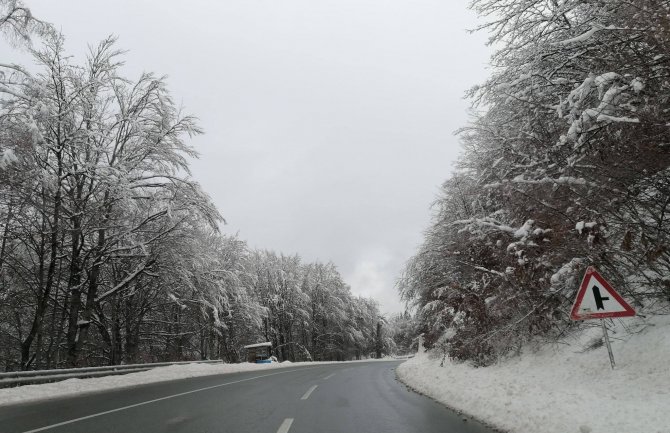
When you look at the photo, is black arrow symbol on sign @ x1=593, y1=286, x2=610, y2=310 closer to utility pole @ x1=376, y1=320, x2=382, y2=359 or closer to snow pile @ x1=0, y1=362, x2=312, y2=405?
snow pile @ x1=0, y1=362, x2=312, y2=405

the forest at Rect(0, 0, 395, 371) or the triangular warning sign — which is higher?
the forest at Rect(0, 0, 395, 371)

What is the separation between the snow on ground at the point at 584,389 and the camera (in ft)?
16.8

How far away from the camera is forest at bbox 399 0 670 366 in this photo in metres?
6.24

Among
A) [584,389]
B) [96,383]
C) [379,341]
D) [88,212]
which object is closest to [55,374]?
[96,383]

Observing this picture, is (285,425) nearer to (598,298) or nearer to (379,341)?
(598,298)

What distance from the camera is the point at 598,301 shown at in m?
6.43

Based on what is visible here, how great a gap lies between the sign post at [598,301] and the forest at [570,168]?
24.8 inches

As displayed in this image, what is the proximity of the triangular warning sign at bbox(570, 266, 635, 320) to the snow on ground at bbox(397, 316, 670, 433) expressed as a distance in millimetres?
844

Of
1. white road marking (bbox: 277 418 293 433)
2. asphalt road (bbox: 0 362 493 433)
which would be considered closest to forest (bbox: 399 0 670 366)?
asphalt road (bbox: 0 362 493 433)

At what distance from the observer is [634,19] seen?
6.23 m

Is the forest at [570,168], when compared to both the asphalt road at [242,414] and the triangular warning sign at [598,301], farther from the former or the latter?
the asphalt road at [242,414]

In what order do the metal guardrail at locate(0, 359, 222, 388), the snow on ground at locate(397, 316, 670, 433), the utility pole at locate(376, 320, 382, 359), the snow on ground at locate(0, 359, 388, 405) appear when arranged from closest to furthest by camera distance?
the snow on ground at locate(397, 316, 670, 433), the snow on ground at locate(0, 359, 388, 405), the metal guardrail at locate(0, 359, 222, 388), the utility pole at locate(376, 320, 382, 359)

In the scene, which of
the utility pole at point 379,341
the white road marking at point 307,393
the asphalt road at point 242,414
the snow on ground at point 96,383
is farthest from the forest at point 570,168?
the utility pole at point 379,341

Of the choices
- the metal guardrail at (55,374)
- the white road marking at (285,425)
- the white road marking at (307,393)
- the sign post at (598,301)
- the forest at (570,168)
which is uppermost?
the forest at (570,168)
